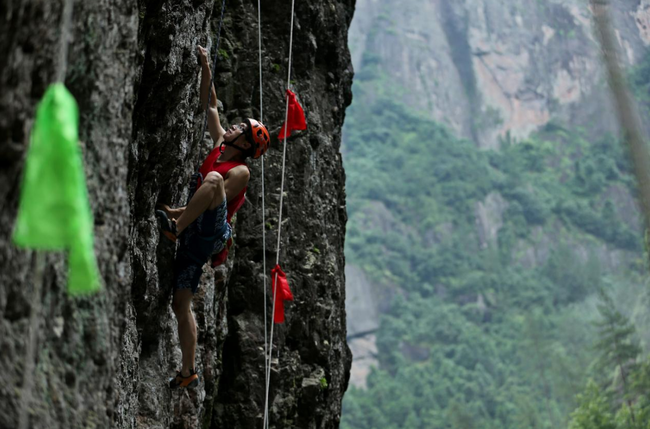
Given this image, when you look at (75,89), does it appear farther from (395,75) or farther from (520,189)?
(395,75)

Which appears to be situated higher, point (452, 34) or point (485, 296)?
point (452, 34)

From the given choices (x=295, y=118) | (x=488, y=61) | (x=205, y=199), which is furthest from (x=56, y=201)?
(x=488, y=61)

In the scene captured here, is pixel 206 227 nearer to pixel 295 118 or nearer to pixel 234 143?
pixel 234 143

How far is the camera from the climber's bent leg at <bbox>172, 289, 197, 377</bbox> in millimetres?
6180

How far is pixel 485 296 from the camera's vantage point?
98000 mm

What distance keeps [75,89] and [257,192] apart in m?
6.10

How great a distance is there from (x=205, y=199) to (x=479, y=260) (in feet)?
323

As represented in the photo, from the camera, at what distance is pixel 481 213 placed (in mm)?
107812

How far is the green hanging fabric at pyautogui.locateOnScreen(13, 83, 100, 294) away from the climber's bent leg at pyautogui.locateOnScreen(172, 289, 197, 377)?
3738 mm

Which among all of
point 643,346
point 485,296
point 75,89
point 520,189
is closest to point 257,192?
point 75,89

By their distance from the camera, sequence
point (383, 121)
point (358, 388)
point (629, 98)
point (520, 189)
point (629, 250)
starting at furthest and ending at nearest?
point (383, 121) → point (520, 189) → point (629, 250) → point (358, 388) → point (629, 98)

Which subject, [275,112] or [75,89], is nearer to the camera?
[75,89]

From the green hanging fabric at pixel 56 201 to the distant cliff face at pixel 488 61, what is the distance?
4546 inches

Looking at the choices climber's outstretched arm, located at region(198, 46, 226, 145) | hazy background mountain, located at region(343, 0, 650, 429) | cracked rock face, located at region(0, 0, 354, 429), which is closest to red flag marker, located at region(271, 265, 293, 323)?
cracked rock face, located at region(0, 0, 354, 429)
